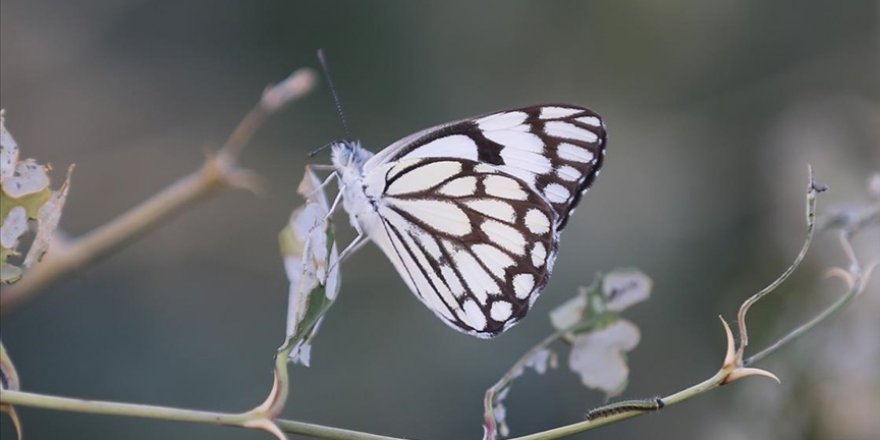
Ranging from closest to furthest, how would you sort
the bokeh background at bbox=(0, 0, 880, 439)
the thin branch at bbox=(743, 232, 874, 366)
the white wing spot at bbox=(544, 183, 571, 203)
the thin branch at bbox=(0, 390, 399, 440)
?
the thin branch at bbox=(0, 390, 399, 440) < the thin branch at bbox=(743, 232, 874, 366) < the white wing spot at bbox=(544, 183, 571, 203) < the bokeh background at bbox=(0, 0, 880, 439)

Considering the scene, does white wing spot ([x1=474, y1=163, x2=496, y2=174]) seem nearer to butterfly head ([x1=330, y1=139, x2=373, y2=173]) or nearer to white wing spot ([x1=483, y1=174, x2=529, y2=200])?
white wing spot ([x1=483, y1=174, x2=529, y2=200])

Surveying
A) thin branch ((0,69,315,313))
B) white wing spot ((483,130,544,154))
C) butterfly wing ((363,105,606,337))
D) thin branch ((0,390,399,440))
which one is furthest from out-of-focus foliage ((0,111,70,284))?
white wing spot ((483,130,544,154))

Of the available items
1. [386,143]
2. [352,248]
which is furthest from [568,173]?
[386,143]

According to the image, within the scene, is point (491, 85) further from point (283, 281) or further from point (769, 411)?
point (769, 411)

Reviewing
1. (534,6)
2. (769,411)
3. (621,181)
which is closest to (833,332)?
(769,411)

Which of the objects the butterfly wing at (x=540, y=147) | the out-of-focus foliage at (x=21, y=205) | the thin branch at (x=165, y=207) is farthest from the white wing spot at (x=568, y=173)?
the out-of-focus foliage at (x=21, y=205)
